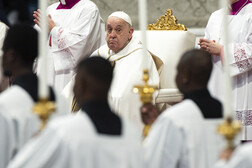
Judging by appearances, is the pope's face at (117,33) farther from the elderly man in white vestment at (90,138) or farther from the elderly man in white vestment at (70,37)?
the elderly man in white vestment at (90,138)

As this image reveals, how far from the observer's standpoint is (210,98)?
379 centimetres

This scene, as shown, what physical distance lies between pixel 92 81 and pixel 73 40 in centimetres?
413

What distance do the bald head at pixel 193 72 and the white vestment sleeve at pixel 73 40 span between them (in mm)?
3603

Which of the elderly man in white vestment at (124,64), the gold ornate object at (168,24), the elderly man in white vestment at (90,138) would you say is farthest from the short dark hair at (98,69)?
the gold ornate object at (168,24)

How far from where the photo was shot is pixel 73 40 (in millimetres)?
7297

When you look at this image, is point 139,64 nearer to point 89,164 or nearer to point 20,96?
point 20,96

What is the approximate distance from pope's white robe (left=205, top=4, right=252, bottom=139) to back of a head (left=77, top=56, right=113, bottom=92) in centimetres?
347

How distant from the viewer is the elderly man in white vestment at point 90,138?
3.02 metres

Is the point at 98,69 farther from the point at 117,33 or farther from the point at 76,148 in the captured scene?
the point at 117,33

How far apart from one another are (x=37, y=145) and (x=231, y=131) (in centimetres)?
82

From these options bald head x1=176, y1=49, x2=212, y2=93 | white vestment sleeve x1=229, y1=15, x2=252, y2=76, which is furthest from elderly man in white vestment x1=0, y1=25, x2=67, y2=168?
white vestment sleeve x1=229, y1=15, x2=252, y2=76

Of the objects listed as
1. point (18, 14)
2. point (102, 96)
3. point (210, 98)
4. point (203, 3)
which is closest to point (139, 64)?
point (203, 3)

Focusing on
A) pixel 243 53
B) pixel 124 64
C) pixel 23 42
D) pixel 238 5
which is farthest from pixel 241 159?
pixel 238 5

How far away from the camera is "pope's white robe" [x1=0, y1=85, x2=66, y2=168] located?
11.6 ft
